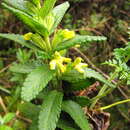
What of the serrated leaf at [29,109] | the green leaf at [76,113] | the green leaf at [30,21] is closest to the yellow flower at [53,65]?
the green leaf at [30,21]

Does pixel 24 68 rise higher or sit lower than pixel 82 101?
higher

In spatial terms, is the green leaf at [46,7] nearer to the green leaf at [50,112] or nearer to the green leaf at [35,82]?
the green leaf at [35,82]

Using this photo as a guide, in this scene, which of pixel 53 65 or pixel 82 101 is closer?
pixel 53 65

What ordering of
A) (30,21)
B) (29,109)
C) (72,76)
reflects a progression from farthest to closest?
(29,109) → (72,76) → (30,21)

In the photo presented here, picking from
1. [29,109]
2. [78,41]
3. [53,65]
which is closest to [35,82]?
[53,65]

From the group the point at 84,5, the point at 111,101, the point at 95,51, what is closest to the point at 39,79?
the point at 111,101

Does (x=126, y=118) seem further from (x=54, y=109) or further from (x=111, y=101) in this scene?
(x=54, y=109)

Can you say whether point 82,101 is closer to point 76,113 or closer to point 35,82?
point 76,113
